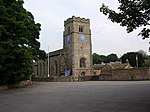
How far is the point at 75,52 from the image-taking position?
72000 mm

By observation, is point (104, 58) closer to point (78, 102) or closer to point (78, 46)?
point (78, 46)

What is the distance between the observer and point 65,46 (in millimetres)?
77188

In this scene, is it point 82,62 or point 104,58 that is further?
point 104,58

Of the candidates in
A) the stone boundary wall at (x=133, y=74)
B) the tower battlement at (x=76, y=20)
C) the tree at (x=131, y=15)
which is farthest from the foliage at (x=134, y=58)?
the tree at (x=131, y=15)

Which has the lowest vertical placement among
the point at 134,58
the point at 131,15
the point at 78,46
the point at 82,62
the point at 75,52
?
the point at 131,15

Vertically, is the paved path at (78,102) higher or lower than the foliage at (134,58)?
lower

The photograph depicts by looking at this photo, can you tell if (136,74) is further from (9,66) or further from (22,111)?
(22,111)

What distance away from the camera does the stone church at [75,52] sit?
71.2m

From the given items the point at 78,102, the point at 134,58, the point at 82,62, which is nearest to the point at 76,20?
the point at 82,62

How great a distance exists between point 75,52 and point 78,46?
2.58m

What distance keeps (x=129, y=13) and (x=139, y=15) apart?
44cm

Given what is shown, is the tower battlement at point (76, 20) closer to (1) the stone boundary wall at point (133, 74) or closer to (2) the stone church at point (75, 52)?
(2) the stone church at point (75, 52)

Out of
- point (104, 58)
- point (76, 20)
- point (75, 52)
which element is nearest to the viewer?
point (75, 52)

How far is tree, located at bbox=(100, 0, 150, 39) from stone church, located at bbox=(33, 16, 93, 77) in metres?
58.5
